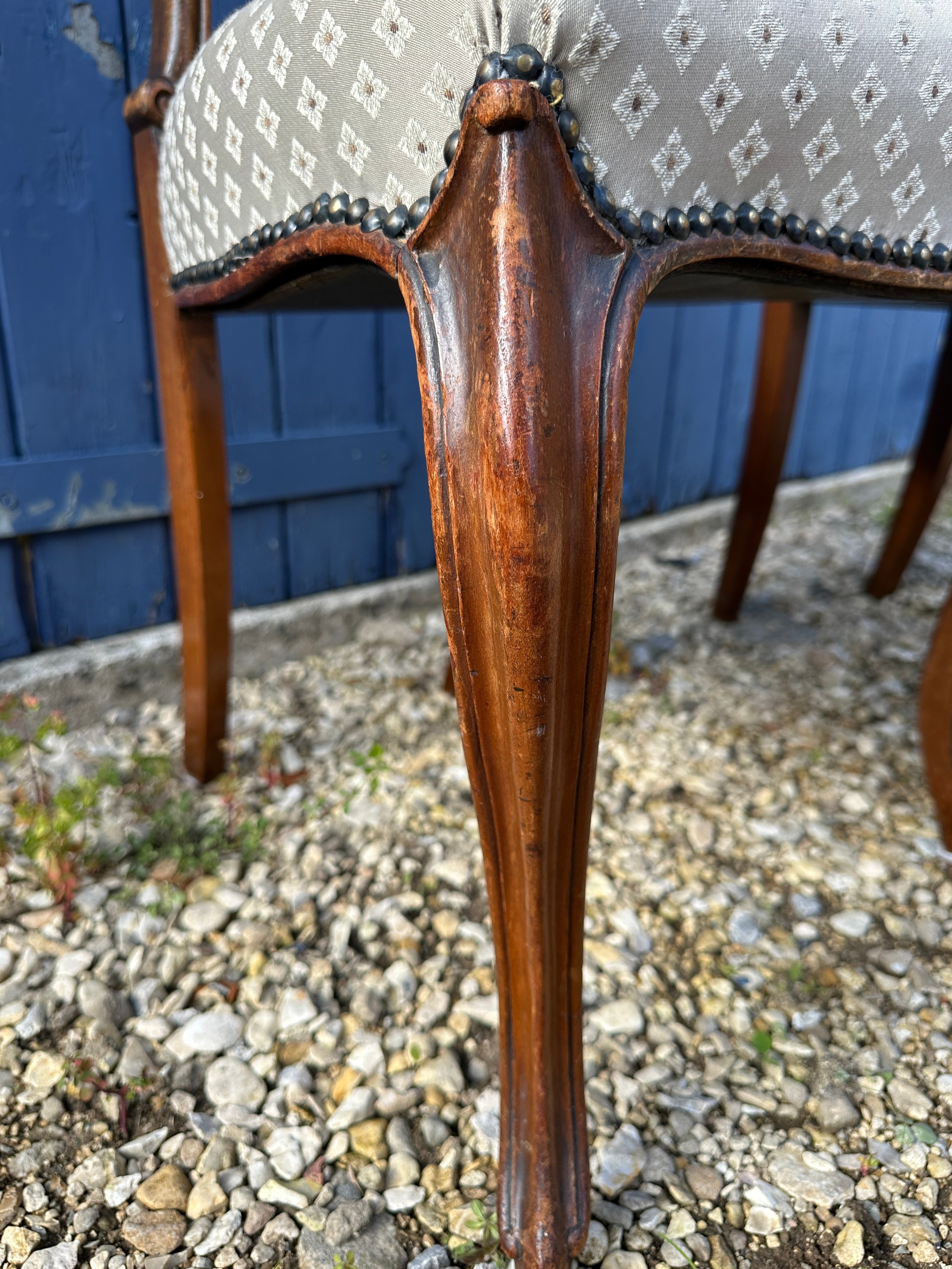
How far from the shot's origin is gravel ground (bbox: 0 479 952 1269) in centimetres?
62

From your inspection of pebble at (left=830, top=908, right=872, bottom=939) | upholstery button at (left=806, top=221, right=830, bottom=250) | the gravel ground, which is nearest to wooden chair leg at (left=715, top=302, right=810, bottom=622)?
the gravel ground

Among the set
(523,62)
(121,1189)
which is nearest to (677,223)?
(523,62)

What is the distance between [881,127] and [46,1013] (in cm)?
98

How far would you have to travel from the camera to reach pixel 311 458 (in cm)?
146

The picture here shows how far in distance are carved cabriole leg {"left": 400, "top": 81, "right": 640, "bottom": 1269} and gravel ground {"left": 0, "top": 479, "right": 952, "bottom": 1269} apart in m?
0.17

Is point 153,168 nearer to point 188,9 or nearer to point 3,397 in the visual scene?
point 188,9

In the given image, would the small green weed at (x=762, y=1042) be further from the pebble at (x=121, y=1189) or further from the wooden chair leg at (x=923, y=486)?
the wooden chair leg at (x=923, y=486)

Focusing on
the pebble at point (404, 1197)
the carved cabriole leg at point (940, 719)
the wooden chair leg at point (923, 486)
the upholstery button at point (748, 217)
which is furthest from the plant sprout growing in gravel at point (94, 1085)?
the wooden chair leg at point (923, 486)

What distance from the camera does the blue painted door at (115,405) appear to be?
1118mm

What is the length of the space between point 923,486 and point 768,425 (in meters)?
0.42

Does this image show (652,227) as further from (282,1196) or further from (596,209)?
(282,1196)

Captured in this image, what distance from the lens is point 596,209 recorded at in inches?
16.9

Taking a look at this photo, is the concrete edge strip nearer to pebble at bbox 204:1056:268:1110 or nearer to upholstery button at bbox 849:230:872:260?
pebble at bbox 204:1056:268:1110

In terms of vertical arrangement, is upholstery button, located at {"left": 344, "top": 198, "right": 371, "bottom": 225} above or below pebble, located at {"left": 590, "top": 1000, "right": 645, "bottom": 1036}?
above
